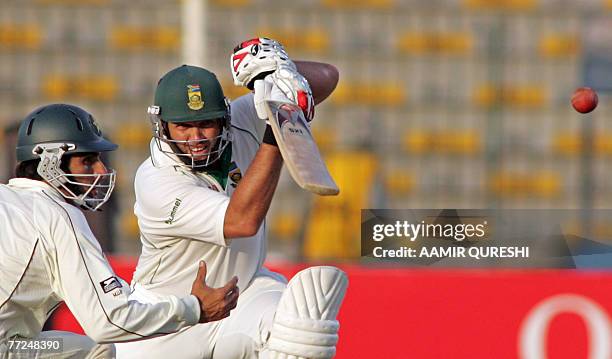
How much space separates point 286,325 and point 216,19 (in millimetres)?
4627

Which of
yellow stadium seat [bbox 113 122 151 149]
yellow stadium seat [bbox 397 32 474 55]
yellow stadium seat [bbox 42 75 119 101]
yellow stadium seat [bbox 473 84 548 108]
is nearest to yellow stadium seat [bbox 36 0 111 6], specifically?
yellow stadium seat [bbox 42 75 119 101]

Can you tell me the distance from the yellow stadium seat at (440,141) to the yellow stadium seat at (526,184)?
0.30m

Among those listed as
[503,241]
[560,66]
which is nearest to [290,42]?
[560,66]

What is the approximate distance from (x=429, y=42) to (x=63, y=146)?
443cm

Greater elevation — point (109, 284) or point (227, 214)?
point (227, 214)

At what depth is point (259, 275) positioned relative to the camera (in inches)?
179

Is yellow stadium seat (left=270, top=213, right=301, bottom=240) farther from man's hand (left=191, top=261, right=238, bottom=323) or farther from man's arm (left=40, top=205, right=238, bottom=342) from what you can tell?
man's arm (left=40, top=205, right=238, bottom=342)

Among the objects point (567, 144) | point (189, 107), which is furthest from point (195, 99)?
point (567, 144)

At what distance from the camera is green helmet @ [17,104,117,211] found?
3.90 metres

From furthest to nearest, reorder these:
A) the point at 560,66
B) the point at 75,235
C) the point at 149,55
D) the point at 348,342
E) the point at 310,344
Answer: the point at 149,55
the point at 560,66
the point at 348,342
the point at 310,344
the point at 75,235

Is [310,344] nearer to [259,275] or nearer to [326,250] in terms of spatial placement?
[259,275]

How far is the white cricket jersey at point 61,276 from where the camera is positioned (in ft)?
12.0

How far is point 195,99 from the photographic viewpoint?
169 inches

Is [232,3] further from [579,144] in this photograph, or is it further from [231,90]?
[579,144]
